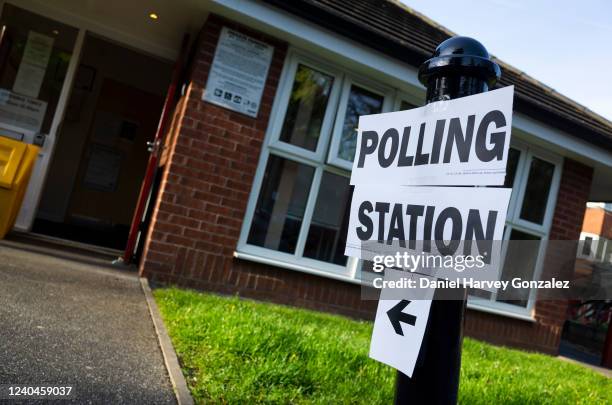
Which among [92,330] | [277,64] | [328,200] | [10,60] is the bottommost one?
[92,330]

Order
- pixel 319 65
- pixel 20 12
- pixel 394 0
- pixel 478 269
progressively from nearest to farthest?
pixel 478 269, pixel 319 65, pixel 20 12, pixel 394 0

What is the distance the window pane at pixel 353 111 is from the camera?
5.82 m

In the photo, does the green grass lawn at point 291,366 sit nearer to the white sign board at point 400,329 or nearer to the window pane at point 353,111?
the white sign board at point 400,329

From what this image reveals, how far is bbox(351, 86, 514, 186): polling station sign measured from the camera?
119 centimetres

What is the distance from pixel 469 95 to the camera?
1330 mm

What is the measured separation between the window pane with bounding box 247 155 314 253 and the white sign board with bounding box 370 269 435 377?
417 centimetres

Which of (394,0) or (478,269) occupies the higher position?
(394,0)

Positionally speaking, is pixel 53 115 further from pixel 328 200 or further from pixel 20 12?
pixel 328 200

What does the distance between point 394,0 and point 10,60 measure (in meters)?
5.93

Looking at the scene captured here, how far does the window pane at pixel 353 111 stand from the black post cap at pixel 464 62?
439cm

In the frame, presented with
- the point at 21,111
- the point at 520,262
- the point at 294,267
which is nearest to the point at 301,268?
the point at 294,267

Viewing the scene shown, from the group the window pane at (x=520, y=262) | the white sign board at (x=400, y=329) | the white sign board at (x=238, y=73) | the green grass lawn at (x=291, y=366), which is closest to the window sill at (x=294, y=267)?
the green grass lawn at (x=291, y=366)

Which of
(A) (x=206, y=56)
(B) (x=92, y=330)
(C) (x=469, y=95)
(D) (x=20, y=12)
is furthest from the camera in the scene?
(D) (x=20, y=12)

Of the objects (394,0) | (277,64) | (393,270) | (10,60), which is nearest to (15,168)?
(10,60)
